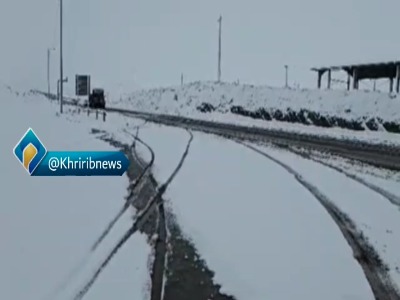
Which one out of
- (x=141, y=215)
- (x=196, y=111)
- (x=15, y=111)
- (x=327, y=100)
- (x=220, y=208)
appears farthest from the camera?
(x=196, y=111)

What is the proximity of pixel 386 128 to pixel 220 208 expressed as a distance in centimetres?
2227

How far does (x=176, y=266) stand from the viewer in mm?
6602

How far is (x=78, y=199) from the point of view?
361 inches

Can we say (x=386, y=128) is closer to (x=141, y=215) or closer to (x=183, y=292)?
(x=141, y=215)

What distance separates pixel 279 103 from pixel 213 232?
3386 centimetres

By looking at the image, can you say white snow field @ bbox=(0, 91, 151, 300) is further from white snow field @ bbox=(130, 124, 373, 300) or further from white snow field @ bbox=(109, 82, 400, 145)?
white snow field @ bbox=(109, 82, 400, 145)

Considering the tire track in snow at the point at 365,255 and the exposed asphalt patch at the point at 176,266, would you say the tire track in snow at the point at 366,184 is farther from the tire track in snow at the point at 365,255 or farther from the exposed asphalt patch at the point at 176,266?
the exposed asphalt patch at the point at 176,266

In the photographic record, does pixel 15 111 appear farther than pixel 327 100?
No

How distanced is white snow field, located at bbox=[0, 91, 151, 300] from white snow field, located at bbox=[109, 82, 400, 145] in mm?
18639

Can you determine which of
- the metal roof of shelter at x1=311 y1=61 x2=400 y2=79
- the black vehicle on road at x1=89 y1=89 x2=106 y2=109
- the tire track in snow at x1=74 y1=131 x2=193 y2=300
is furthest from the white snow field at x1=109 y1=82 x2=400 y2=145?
the tire track in snow at x1=74 y1=131 x2=193 y2=300

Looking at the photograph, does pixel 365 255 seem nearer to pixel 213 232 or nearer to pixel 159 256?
pixel 213 232

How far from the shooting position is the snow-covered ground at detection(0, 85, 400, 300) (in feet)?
19.2

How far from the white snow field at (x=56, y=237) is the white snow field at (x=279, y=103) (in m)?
18.6

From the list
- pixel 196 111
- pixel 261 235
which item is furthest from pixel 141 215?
pixel 196 111
